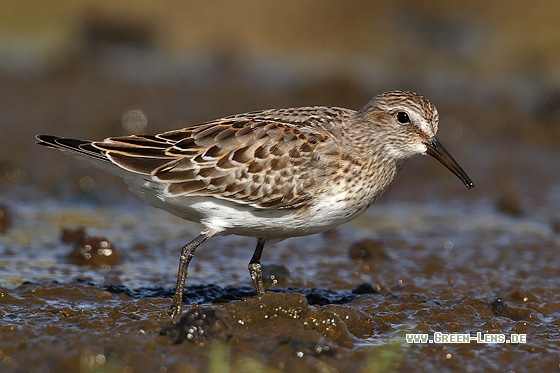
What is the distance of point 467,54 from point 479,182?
6.83 metres

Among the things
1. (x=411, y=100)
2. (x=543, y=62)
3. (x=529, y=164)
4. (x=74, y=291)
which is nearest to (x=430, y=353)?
(x=411, y=100)

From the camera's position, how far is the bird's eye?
8.69m

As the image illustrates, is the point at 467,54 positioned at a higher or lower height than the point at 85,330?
higher

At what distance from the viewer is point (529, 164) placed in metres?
14.2

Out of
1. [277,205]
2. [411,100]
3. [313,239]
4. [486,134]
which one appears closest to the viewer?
[277,205]

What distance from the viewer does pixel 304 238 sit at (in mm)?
11328

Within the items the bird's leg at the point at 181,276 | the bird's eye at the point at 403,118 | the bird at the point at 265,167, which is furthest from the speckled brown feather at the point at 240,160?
the bird's eye at the point at 403,118

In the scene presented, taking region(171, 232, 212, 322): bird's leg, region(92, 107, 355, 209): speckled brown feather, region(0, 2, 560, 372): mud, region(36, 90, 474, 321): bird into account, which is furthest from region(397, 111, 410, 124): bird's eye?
region(171, 232, 212, 322): bird's leg

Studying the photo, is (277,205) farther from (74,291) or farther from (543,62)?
(543,62)

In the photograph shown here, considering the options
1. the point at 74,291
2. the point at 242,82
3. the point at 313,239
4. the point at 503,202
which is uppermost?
the point at 242,82

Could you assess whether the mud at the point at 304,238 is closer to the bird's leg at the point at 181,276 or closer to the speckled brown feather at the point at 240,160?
the bird's leg at the point at 181,276

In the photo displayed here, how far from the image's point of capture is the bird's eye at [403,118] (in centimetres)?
869

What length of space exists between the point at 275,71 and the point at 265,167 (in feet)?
34.5

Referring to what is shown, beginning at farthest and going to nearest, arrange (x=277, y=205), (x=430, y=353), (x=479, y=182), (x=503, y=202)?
(x=479, y=182) → (x=503, y=202) → (x=277, y=205) → (x=430, y=353)
